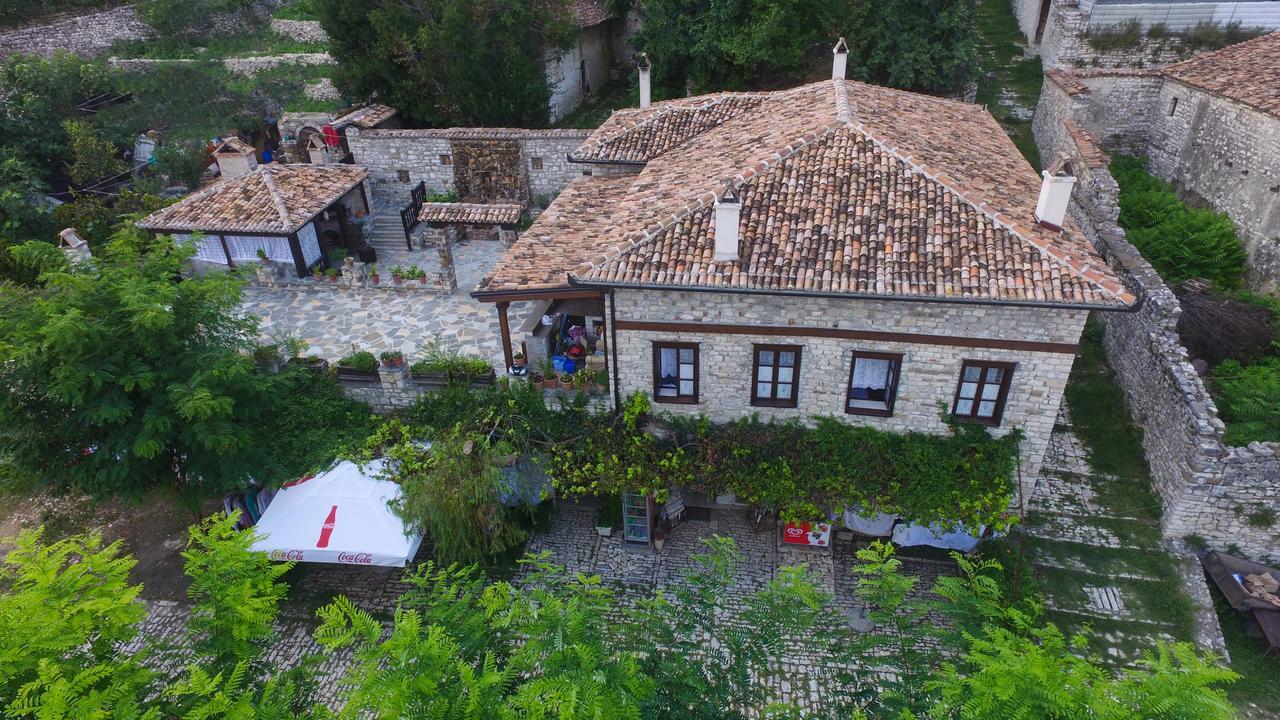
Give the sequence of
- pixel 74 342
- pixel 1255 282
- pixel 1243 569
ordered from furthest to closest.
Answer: pixel 1255 282 < pixel 1243 569 < pixel 74 342

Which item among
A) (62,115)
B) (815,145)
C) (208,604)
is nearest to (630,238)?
(815,145)

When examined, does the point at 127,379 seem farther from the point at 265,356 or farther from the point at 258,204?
the point at 258,204

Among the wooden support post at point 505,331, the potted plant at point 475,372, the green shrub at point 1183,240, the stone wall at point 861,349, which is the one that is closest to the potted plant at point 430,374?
the potted plant at point 475,372

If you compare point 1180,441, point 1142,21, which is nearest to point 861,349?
point 1180,441

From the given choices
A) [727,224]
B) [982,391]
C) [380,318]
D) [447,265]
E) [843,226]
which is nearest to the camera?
[727,224]

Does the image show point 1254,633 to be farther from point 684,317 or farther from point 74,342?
point 74,342

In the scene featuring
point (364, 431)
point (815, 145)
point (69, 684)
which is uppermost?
point (815, 145)
